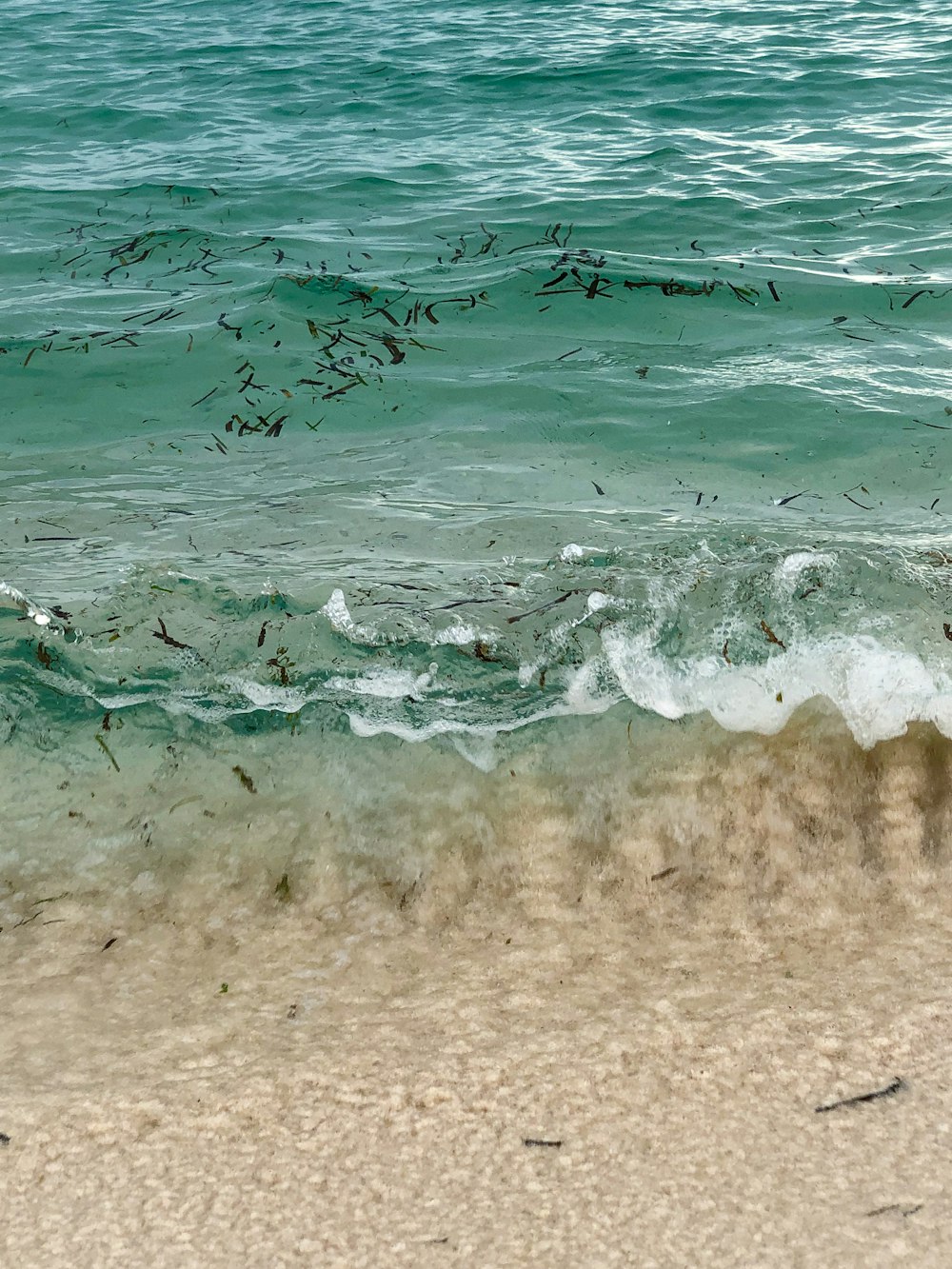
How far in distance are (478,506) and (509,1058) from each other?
7.16ft

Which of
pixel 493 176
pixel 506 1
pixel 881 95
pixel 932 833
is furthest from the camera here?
pixel 506 1

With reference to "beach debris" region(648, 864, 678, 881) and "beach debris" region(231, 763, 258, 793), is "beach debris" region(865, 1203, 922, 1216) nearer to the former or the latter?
"beach debris" region(648, 864, 678, 881)

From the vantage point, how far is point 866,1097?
5.83 feet

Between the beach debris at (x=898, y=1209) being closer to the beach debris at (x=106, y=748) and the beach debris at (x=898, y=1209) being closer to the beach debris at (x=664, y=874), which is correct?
the beach debris at (x=664, y=874)

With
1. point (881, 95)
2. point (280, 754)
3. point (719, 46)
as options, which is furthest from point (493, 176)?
point (280, 754)

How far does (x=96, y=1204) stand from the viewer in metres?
1.63

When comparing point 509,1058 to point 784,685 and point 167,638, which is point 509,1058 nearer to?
point 784,685

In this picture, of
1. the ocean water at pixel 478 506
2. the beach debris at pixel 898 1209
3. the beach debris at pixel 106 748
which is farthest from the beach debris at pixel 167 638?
the beach debris at pixel 898 1209

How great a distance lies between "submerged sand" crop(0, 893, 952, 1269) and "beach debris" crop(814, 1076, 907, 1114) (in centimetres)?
1

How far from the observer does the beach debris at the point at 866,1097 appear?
1765 millimetres

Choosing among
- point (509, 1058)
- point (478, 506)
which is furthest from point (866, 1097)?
point (478, 506)

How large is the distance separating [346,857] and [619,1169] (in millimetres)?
952

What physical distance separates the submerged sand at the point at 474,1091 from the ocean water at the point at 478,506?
0.20 metres

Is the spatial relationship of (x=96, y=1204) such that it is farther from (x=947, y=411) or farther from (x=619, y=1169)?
(x=947, y=411)
